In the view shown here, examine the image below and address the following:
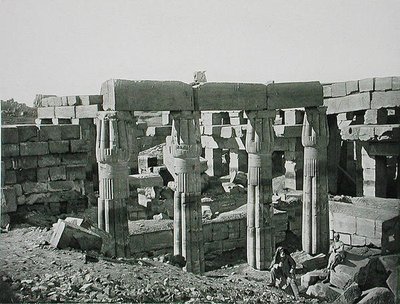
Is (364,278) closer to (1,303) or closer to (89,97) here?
(1,303)

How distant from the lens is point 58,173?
16.7 meters

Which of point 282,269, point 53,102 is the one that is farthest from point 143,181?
point 282,269

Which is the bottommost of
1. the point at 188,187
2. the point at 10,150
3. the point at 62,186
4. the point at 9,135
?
the point at 62,186

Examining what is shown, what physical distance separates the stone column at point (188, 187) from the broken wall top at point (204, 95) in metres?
0.46

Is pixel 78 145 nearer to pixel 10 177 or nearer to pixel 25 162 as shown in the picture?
pixel 25 162

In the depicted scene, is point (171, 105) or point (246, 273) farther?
point (246, 273)

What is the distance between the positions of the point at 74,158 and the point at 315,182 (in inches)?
333

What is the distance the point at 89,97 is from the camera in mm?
21422

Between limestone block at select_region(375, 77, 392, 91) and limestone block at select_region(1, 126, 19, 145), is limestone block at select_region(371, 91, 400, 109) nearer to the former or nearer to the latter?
limestone block at select_region(375, 77, 392, 91)

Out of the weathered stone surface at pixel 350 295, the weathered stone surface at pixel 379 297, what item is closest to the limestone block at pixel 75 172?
the weathered stone surface at pixel 350 295

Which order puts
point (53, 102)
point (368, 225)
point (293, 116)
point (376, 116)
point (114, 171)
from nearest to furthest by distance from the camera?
point (114, 171), point (368, 225), point (376, 116), point (53, 102), point (293, 116)

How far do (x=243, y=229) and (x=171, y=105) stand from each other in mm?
7254

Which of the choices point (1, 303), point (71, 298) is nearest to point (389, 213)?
point (71, 298)

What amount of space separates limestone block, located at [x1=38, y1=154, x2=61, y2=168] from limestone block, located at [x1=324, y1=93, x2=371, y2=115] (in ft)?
41.6
